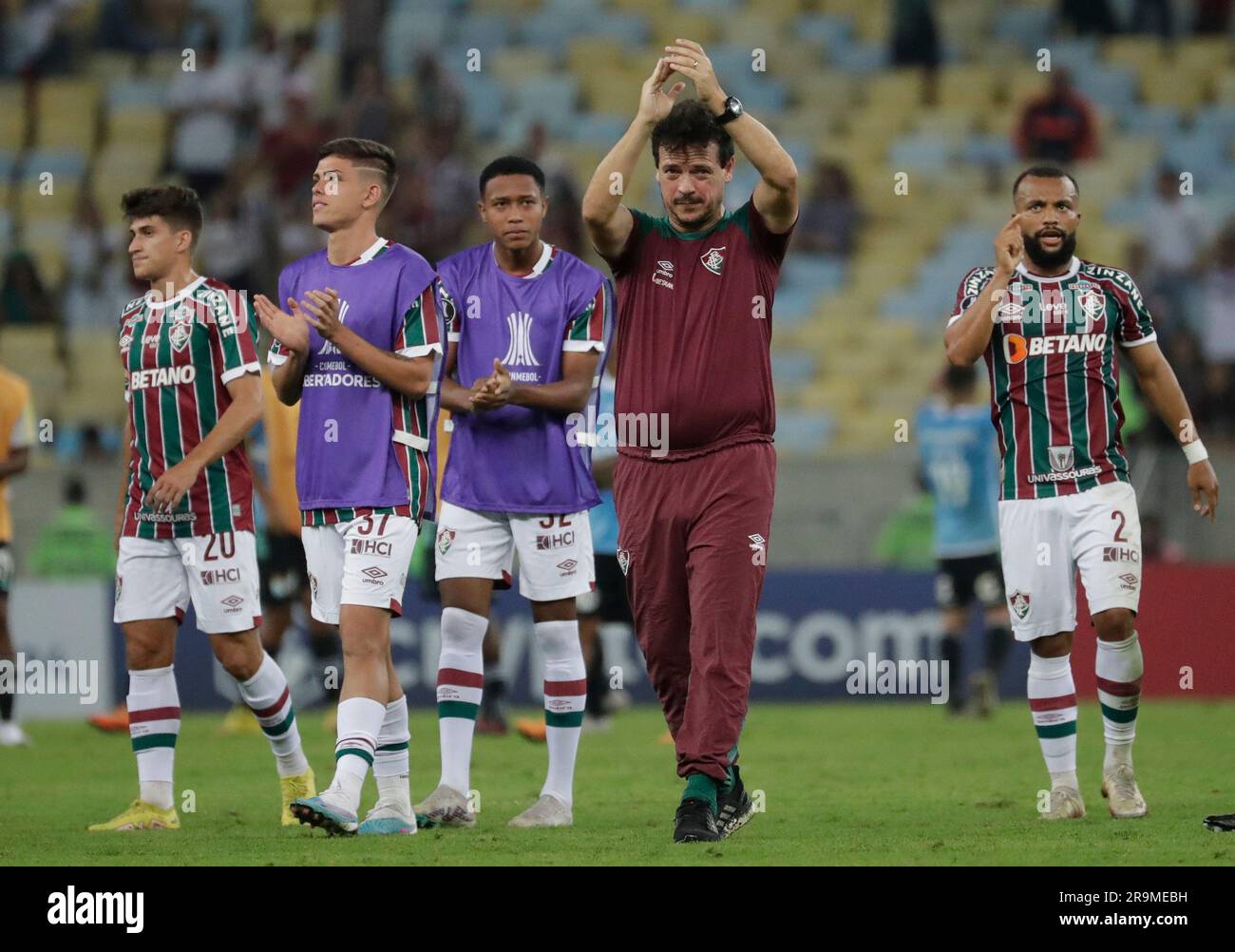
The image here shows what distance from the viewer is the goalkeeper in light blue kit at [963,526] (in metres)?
14.1

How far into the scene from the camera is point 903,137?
68.6ft

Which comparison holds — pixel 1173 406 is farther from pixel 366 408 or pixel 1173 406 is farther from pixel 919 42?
pixel 919 42

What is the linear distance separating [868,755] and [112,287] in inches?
422

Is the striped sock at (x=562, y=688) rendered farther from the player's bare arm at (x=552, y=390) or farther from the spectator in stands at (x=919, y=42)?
the spectator in stands at (x=919, y=42)

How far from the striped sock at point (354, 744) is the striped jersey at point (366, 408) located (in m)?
0.71

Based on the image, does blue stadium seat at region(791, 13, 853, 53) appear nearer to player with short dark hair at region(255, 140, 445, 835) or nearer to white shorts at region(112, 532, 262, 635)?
player with short dark hair at region(255, 140, 445, 835)

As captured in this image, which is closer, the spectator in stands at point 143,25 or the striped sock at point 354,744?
the striped sock at point 354,744

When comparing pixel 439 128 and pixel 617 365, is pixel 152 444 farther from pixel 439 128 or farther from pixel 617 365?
pixel 439 128

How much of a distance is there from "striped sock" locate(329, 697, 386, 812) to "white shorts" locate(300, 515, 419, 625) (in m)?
0.38

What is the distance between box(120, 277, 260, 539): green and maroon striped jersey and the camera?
8164 mm

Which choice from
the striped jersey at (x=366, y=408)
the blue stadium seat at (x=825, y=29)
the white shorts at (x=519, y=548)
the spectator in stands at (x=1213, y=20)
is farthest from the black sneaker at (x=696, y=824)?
the spectator in stands at (x=1213, y=20)

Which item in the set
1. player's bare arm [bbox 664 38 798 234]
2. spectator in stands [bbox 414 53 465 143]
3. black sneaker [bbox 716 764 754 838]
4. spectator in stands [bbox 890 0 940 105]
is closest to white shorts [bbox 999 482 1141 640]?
black sneaker [bbox 716 764 754 838]
